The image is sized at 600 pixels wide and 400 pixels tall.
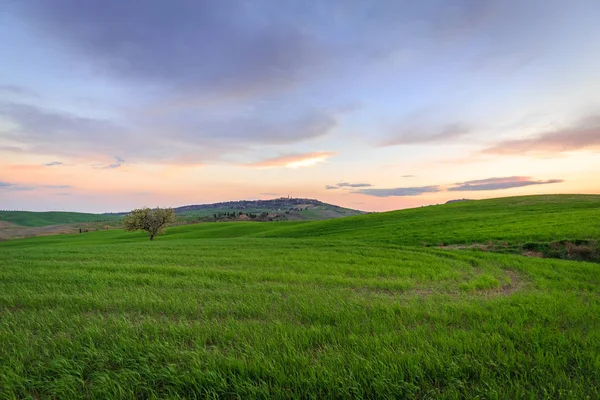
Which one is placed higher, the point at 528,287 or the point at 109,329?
the point at 109,329

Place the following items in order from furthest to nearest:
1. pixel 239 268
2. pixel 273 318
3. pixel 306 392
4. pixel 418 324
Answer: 1. pixel 239 268
2. pixel 273 318
3. pixel 418 324
4. pixel 306 392

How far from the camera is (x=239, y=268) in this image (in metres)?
14.2

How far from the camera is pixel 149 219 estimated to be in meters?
57.5

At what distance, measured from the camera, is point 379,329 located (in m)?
Result: 6.07

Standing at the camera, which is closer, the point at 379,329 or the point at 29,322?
the point at 379,329

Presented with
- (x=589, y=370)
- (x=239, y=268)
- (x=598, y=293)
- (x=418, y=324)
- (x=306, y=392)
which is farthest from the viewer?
(x=239, y=268)

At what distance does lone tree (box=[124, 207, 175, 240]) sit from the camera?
5641 centimetres

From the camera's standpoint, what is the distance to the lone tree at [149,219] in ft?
185

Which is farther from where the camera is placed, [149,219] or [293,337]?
[149,219]

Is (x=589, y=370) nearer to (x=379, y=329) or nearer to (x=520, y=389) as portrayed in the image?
Answer: (x=520, y=389)

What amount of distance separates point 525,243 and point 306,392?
24118 millimetres

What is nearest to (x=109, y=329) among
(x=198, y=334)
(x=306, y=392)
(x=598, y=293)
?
(x=198, y=334)

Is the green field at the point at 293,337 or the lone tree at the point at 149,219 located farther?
the lone tree at the point at 149,219

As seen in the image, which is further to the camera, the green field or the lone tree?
the lone tree
